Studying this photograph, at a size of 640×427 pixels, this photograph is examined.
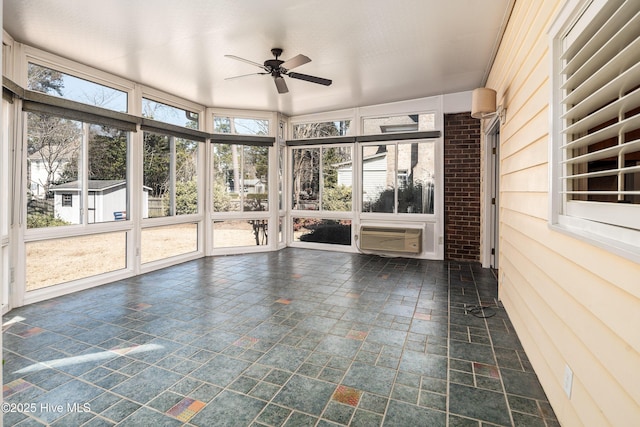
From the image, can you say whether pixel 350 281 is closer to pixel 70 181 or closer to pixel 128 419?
pixel 128 419

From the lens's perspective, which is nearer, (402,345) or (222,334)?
(402,345)

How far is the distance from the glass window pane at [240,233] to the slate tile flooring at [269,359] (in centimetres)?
217

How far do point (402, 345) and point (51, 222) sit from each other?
402 centimetres

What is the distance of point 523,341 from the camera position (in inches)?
104

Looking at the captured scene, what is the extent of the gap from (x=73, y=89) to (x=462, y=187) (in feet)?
18.5

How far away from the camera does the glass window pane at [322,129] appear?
666 centimetres

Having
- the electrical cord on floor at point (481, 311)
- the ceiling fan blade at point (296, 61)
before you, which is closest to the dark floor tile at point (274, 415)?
the electrical cord on floor at point (481, 311)

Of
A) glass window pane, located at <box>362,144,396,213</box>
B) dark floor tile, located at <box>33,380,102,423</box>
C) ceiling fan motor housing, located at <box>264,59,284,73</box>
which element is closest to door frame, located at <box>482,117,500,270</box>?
glass window pane, located at <box>362,144,396,213</box>

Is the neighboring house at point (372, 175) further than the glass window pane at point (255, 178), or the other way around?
the glass window pane at point (255, 178)

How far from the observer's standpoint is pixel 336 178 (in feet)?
22.2

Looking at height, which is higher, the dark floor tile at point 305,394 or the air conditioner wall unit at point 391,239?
the air conditioner wall unit at point 391,239

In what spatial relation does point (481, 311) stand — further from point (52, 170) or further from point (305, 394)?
point (52, 170)

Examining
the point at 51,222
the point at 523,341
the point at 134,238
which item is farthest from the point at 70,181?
the point at 523,341

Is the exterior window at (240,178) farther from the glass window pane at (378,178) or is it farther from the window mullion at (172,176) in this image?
the glass window pane at (378,178)
